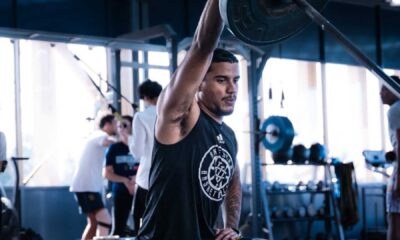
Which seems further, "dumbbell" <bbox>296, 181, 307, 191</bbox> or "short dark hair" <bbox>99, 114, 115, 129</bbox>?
"dumbbell" <bbox>296, 181, 307, 191</bbox>

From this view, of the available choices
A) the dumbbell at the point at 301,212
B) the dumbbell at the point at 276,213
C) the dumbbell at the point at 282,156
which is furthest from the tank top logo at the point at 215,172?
the dumbbell at the point at 301,212

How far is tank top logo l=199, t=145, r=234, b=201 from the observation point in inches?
74.4

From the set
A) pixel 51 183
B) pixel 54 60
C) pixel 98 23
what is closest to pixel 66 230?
pixel 51 183

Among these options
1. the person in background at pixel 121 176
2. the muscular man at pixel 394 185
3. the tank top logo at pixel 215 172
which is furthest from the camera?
the person in background at pixel 121 176

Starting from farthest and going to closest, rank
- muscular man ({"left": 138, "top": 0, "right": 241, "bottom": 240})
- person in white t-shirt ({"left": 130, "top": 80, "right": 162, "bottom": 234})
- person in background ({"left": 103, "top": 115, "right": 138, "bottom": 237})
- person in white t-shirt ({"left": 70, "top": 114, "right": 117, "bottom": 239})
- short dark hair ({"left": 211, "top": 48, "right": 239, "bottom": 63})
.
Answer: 1. person in white t-shirt ({"left": 70, "top": 114, "right": 117, "bottom": 239})
2. person in background ({"left": 103, "top": 115, "right": 138, "bottom": 237})
3. person in white t-shirt ({"left": 130, "top": 80, "right": 162, "bottom": 234})
4. short dark hair ({"left": 211, "top": 48, "right": 239, "bottom": 63})
5. muscular man ({"left": 138, "top": 0, "right": 241, "bottom": 240})

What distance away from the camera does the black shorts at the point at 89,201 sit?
5258mm

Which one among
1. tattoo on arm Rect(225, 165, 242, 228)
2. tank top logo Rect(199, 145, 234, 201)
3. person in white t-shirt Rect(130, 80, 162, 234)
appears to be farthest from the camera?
person in white t-shirt Rect(130, 80, 162, 234)

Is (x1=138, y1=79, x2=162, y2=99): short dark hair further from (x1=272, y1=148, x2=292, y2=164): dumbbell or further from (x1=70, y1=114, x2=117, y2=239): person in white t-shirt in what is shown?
(x1=272, y1=148, x2=292, y2=164): dumbbell

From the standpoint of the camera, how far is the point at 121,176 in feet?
16.3

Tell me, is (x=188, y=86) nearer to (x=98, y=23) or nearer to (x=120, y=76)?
(x=120, y=76)

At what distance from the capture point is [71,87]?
6.50 metres

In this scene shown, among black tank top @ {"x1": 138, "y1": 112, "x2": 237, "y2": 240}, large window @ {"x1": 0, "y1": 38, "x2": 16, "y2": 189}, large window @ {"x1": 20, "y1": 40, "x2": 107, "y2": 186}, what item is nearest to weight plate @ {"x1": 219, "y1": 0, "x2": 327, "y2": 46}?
black tank top @ {"x1": 138, "y1": 112, "x2": 237, "y2": 240}

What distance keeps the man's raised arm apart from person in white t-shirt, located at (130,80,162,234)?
2092mm

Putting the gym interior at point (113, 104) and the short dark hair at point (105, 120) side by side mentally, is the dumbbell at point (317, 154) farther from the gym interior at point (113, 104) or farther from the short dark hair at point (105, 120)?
the short dark hair at point (105, 120)
